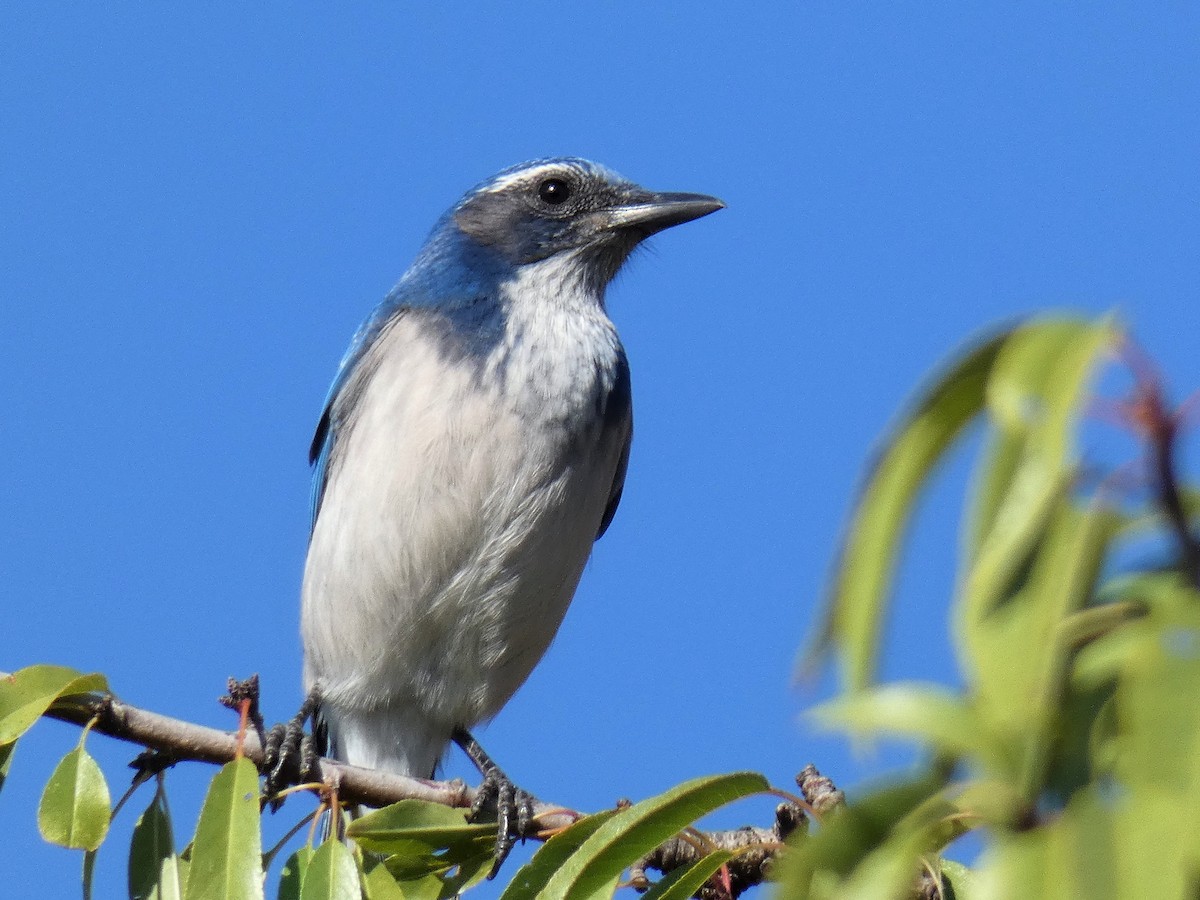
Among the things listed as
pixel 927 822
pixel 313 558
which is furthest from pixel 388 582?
pixel 927 822

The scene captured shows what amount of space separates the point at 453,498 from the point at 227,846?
128 inches

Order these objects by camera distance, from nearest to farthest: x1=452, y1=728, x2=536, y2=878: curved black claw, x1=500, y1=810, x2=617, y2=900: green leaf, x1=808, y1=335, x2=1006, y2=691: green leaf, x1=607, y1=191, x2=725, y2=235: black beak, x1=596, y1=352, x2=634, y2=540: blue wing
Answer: x1=808, y1=335, x2=1006, y2=691: green leaf, x1=500, y1=810, x2=617, y2=900: green leaf, x1=452, y1=728, x2=536, y2=878: curved black claw, x1=596, y1=352, x2=634, y2=540: blue wing, x1=607, y1=191, x2=725, y2=235: black beak

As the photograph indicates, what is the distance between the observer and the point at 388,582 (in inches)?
273

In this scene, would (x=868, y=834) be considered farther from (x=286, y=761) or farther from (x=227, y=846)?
(x=286, y=761)

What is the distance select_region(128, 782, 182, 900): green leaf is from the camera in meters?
3.94

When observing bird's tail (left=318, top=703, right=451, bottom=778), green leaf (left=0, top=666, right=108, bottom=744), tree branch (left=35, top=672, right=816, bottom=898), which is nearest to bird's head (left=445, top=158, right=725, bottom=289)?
bird's tail (left=318, top=703, right=451, bottom=778)

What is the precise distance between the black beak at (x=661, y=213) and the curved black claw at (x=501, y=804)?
291cm

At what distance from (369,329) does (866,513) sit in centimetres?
624

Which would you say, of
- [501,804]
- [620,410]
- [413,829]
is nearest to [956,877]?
[413,829]

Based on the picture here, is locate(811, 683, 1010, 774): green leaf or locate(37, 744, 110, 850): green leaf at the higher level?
locate(37, 744, 110, 850): green leaf

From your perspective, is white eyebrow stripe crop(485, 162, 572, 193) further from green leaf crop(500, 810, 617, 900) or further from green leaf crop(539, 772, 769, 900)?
green leaf crop(539, 772, 769, 900)

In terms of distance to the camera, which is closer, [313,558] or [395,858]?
[395,858]

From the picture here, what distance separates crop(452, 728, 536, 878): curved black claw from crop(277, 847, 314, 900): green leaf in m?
0.63

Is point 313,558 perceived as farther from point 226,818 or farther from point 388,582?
point 226,818
